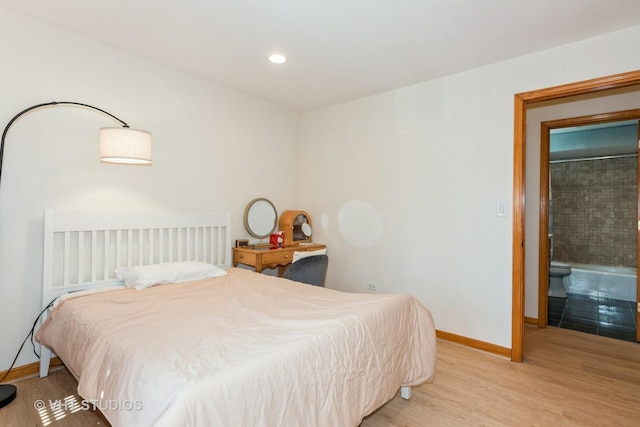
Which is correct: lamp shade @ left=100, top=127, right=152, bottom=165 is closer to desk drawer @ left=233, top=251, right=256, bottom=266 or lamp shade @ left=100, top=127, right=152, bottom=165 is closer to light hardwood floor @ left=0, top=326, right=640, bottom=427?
desk drawer @ left=233, top=251, right=256, bottom=266

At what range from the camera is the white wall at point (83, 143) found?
218 cm

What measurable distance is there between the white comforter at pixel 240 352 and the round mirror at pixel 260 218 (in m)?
1.40

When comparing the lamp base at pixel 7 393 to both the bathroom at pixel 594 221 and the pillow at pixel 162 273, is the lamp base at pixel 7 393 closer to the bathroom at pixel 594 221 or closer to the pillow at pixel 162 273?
the pillow at pixel 162 273

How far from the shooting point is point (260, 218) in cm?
375

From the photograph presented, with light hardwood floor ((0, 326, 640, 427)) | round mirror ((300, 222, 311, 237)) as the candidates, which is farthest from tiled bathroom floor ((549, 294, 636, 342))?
round mirror ((300, 222, 311, 237))

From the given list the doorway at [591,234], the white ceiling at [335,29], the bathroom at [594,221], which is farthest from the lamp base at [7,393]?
the bathroom at [594,221]

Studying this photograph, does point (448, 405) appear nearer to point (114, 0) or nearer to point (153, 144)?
point (153, 144)

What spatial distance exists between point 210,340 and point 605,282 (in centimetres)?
614

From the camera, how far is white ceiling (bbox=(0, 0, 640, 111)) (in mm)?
2018

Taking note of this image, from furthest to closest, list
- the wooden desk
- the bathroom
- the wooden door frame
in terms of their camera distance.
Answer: the bathroom
the wooden desk
the wooden door frame

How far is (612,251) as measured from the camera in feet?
18.1

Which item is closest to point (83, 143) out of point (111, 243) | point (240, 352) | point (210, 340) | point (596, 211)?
point (111, 243)

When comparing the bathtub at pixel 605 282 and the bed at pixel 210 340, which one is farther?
the bathtub at pixel 605 282

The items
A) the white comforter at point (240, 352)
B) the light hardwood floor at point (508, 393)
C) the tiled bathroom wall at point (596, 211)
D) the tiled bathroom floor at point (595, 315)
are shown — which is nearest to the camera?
the white comforter at point (240, 352)
